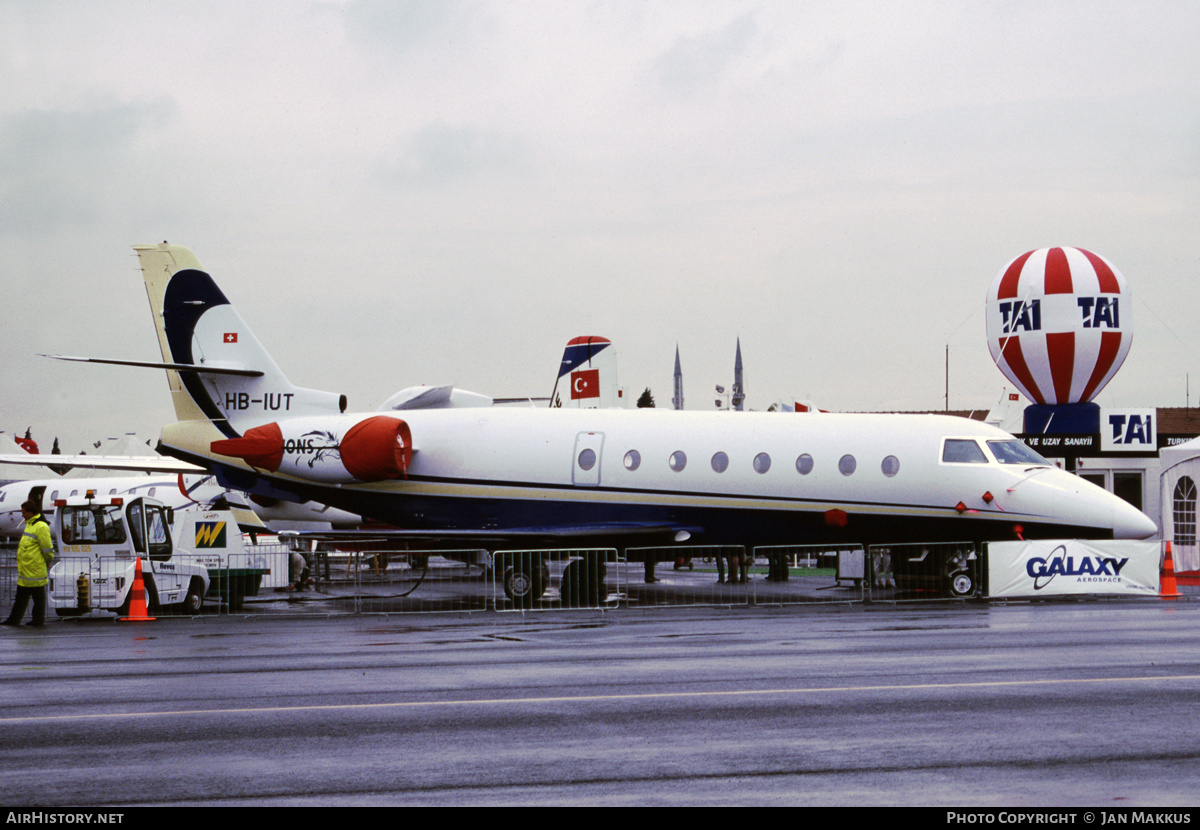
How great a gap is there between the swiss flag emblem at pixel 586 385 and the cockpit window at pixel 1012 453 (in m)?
19.6

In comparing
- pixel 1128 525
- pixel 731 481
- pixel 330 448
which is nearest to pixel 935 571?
pixel 1128 525

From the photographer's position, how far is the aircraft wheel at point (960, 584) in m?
23.0

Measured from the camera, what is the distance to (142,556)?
74.6 feet

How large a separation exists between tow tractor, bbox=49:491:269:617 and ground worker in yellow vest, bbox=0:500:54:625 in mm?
1045

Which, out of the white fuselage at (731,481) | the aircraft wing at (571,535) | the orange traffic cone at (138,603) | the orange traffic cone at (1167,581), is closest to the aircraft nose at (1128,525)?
the white fuselage at (731,481)

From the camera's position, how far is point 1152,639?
1493 centimetres

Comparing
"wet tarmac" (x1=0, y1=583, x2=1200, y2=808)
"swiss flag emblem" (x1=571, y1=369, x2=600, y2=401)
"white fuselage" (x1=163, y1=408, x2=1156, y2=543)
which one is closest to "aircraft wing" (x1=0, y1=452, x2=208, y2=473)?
"swiss flag emblem" (x1=571, y1=369, x2=600, y2=401)

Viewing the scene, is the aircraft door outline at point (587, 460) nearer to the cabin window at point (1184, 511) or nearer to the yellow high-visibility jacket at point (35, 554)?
the yellow high-visibility jacket at point (35, 554)

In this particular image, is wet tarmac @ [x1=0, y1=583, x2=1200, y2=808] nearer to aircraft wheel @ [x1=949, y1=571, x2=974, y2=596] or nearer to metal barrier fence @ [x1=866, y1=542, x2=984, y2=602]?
aircraft wheel @ [x1=949, y1=571, x2=974, y2=596]

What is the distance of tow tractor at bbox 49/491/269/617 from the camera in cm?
2114

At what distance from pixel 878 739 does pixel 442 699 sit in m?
3.82

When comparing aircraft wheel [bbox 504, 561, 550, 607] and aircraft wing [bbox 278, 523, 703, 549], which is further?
aircraft wing [bbox 278, 523, 703, 549]
